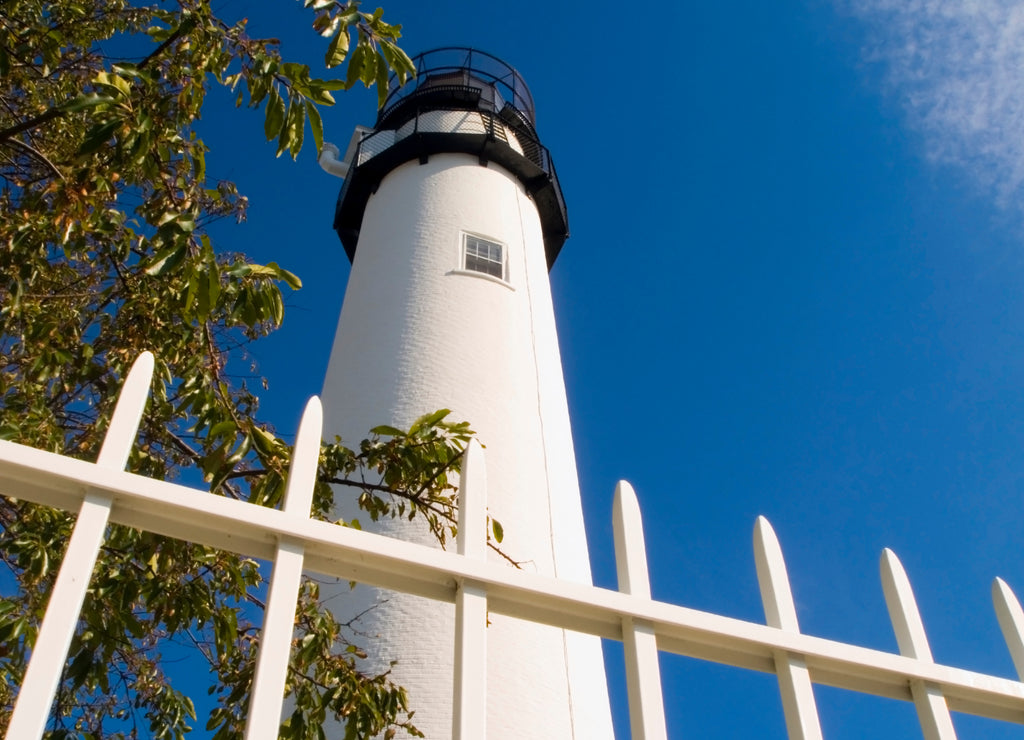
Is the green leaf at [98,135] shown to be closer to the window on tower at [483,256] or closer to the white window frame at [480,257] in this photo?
the white window frame at [480,257]

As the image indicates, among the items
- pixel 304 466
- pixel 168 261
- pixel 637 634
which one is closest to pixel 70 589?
pixel 304 466

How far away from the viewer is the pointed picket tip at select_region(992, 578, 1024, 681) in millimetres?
2529

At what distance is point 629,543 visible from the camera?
2.23 metres

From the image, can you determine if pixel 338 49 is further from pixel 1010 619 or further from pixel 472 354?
pixel 472 354

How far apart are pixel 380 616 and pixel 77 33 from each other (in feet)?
14.0

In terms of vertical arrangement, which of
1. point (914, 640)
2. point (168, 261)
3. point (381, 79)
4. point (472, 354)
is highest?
point (472, 354)

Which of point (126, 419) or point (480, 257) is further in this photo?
point (480, 257)

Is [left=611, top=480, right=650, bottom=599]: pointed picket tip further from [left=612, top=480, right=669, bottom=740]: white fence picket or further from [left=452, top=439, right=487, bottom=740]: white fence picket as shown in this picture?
[left=452, top=439, right=487, bottom=740]: white fence picket

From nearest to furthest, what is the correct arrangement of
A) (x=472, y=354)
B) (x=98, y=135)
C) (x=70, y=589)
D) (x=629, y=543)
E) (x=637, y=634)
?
(x=70, y=589) < (x=637, y=634) < (x=629, y=543) < (x=98, y=135) < (x=472, y=354)

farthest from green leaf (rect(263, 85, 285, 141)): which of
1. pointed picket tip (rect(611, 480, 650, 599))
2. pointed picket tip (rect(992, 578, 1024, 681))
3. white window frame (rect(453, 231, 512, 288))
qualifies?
white window frame (rect(453, 231, 512, 288))

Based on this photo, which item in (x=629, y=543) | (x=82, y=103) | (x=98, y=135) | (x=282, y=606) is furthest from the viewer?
(x=98, y=135)

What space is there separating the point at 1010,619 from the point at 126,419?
89.6 inches

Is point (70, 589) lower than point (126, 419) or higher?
lower

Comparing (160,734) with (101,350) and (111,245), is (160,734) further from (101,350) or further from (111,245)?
(111,245)
